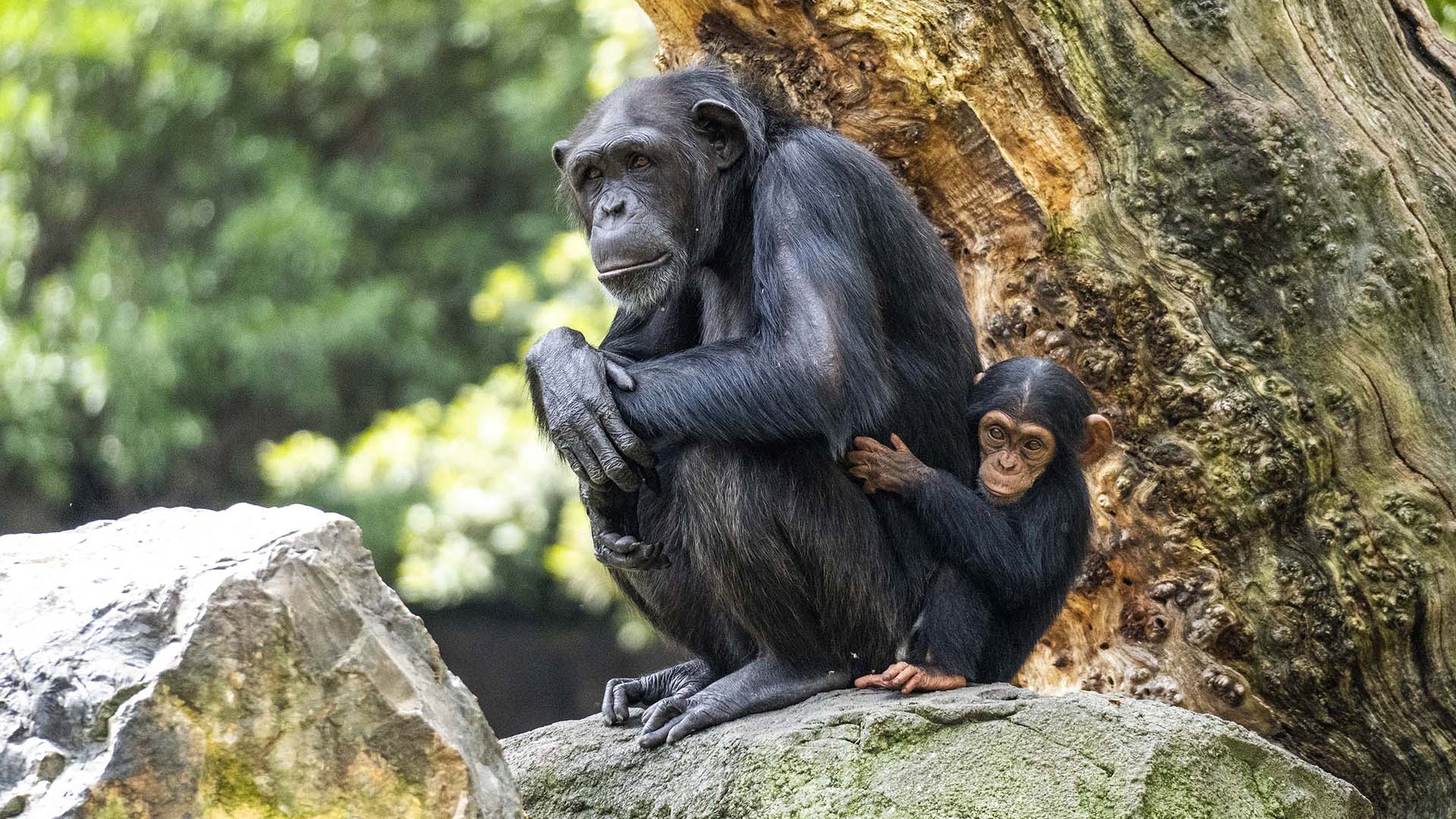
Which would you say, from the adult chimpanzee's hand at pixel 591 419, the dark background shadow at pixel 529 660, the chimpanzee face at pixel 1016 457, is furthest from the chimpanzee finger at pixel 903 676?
the dark background shadow at pixel 529 660

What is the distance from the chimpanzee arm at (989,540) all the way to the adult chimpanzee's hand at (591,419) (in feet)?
2.58

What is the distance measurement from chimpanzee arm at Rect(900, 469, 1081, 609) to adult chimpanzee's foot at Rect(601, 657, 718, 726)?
0.89 metres

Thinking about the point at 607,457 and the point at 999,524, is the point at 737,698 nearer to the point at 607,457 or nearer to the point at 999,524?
the point at 607,457

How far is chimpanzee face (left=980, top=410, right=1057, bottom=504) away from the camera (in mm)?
4539

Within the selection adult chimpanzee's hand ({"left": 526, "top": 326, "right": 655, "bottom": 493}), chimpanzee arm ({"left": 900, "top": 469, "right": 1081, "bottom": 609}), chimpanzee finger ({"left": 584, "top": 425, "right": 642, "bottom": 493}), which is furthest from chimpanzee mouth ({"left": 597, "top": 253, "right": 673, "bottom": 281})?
chimpanzee arm ({"left": 900, "top": 469, "right": 1081, "bottom": 609})

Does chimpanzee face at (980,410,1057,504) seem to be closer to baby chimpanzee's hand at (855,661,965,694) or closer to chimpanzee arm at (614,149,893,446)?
chimpanzee arm at (614,149,893,446)

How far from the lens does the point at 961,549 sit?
441cm

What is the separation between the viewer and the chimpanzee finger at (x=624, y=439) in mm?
4277

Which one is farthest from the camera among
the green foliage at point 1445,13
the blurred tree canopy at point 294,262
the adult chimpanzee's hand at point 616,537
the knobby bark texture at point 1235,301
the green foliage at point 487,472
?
the blurred tree canopy at point 294,262

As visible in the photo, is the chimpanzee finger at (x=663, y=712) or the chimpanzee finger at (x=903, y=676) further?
the chimpanzee finger at (x=663, y=712)

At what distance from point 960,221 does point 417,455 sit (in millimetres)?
6220

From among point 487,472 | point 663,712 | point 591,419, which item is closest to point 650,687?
point 663,712

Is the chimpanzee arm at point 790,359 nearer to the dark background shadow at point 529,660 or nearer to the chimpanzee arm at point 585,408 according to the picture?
the chimpanzee arm at point 585,408

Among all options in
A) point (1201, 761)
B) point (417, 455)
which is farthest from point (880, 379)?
point (417, 455)
